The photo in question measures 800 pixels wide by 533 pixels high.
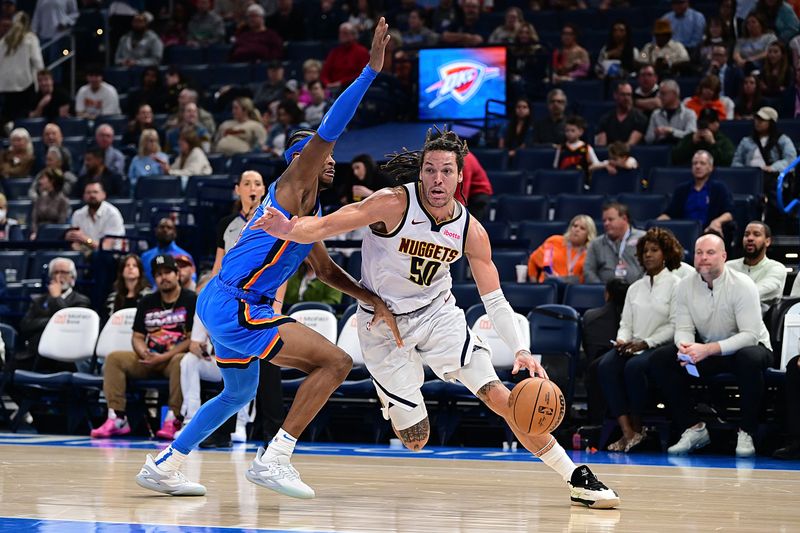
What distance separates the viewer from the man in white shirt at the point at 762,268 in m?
9.06

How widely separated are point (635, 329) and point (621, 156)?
9.91 feet

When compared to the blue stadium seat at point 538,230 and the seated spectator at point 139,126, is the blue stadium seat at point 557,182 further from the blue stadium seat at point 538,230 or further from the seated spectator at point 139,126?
the seated spectator at point 139,126

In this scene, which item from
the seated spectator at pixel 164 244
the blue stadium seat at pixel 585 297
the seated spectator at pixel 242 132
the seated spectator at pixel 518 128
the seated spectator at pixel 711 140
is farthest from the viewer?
the seated spectator at pixel 242 132

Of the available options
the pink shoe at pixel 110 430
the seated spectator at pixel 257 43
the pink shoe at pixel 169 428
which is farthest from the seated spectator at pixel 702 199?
the seated spectator at pixel 257 43

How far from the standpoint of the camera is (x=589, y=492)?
5117mm

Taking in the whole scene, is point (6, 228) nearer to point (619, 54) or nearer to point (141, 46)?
point (141, 46)

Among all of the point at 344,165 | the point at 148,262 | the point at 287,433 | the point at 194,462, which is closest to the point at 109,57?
the point at 344,165

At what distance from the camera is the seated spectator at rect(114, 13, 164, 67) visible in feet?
56.7

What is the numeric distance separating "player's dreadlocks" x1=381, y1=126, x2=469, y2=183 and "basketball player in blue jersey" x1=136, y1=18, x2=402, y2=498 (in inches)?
18.3

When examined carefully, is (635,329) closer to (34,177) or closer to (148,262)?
(148,262)

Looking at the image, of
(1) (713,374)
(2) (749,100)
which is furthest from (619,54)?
(1) (713,374)

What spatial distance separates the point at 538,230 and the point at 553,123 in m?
2.17

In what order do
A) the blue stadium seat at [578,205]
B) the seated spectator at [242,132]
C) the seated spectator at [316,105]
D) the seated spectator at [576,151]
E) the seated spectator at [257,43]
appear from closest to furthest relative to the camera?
the blue stadium seat at [578,205] → the seated spectator at [576,151] → the seated spectator at [316,105] → the seated spectator at [242,132] → the seated spectator at [257,43]

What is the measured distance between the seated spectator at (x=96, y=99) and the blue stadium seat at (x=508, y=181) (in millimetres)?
6338
